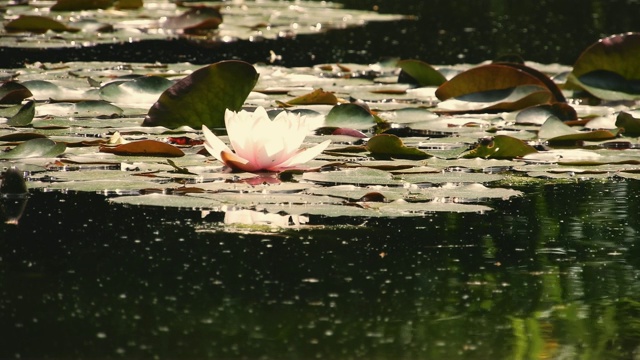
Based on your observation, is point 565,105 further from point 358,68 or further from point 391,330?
point 391,330

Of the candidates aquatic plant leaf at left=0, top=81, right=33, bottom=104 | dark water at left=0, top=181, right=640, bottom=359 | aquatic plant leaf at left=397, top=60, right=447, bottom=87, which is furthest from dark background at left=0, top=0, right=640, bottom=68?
dark water at left=0, top=181, right=640, bottom=359

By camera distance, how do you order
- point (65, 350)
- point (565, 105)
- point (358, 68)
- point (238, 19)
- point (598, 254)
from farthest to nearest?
point (238, 19) < point (358, 68) < point (565, 105) < point (598, 254) < point (65, 350)

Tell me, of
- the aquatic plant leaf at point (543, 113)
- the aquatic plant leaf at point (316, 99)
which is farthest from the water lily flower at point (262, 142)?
the aquatic plant leaf at point (543, 113)

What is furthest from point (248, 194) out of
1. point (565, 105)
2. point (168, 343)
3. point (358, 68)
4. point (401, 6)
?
point (401, 6)

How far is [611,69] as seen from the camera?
406 cm

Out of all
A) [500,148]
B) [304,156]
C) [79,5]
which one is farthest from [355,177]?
[79,5]

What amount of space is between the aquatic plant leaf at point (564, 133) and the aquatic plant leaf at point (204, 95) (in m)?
0.81

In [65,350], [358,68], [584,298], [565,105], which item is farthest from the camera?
[358,68]

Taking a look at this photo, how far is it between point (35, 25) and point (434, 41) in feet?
6.61

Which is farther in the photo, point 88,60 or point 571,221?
point 88,60

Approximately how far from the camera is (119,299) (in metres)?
1.75

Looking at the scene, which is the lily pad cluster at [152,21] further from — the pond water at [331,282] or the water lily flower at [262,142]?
the pond water at [331,282]

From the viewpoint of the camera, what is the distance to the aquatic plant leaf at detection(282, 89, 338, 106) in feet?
11.9

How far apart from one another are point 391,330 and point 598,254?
0.63 m
